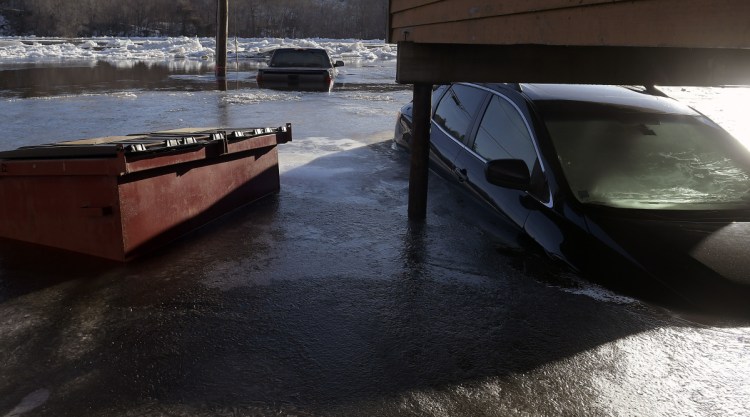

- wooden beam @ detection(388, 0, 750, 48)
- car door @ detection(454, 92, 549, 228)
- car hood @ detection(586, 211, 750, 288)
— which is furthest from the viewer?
car door @ detection(454, 92, 549, 228)

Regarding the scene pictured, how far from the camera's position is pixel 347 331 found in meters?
3.45

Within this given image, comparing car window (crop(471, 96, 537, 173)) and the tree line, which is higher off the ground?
the tree line

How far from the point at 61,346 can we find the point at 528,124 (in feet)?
11.8

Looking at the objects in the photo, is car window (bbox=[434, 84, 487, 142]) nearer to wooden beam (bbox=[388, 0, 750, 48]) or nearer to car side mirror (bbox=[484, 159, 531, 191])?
wooden beam (bbox=[388, 0, 750, 48])

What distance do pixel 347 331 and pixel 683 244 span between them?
202cm

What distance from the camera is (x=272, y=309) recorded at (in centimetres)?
373

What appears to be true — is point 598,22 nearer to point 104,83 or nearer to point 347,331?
point 347,331

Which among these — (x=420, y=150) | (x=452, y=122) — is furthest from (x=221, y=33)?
(x=420, y=150)

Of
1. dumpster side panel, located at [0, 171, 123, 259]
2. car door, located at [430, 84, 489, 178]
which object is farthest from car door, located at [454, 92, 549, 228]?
dumpster side panel, located at [0, 171, 123, 259]

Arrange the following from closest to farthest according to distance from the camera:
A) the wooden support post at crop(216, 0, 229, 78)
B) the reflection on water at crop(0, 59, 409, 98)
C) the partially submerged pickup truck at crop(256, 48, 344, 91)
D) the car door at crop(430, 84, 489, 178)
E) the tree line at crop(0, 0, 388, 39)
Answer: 1. the car door at crop(430, 84, 489, 178)
2. the partially submerged pickup truck at crop(256, 48, 344, 91)
3. the reflection on water at crop(0, 59, 409, 98)
4. the wooden support post at crop(216, 0, 229, 78)
5. the tree line at crop(0, 0, 388, 39)

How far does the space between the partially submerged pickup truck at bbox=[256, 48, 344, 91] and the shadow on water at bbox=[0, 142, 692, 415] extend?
1178cm

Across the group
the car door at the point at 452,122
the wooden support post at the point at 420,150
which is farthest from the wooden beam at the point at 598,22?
the car door at the point at 452,122

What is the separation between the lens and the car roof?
4949mm

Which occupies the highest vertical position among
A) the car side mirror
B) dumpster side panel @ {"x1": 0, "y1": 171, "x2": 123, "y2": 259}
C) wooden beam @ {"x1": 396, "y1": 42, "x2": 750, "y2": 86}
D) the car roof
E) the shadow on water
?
wooden beam @ {"x1": 396, "y1": 42, "x2": 750, "y2": 86}
